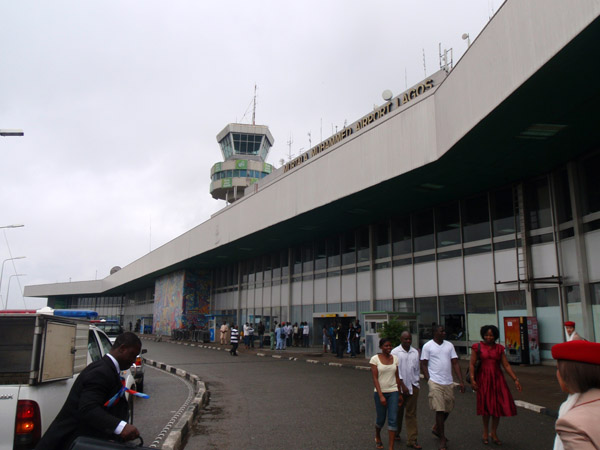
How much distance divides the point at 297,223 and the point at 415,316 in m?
9.03

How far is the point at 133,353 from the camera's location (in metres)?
4.37

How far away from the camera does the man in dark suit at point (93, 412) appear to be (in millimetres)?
3855

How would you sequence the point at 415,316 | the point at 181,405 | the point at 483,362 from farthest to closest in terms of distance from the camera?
the point at 415,316, the point at 181,405, the point at 483,362

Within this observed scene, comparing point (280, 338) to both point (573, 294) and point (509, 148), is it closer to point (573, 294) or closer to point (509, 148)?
point (573, 294)

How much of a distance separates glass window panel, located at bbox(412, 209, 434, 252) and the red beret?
21.5 meters

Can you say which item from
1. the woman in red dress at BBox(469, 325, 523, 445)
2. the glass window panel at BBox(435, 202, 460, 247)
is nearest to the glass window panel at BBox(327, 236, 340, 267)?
the glass window panel at BBox(435, 202, 460, 247)

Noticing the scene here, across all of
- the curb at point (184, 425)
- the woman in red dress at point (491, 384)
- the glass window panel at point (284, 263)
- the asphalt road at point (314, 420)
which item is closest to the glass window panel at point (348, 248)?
the glass window panel at point (284, 263)

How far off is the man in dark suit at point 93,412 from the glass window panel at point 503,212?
60.3 feet

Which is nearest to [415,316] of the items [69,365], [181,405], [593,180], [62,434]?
[593,180]

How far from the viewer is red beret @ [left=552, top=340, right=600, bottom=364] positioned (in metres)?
2.34

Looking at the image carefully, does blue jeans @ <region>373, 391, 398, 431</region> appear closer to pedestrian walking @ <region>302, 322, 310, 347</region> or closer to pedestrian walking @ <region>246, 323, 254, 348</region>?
pedestrian walking @ <region>302, 322, 310, 347</region>

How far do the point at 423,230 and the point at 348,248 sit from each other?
6398 mm

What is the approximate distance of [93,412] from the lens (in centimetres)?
387

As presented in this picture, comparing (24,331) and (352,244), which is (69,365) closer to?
(24,331)
